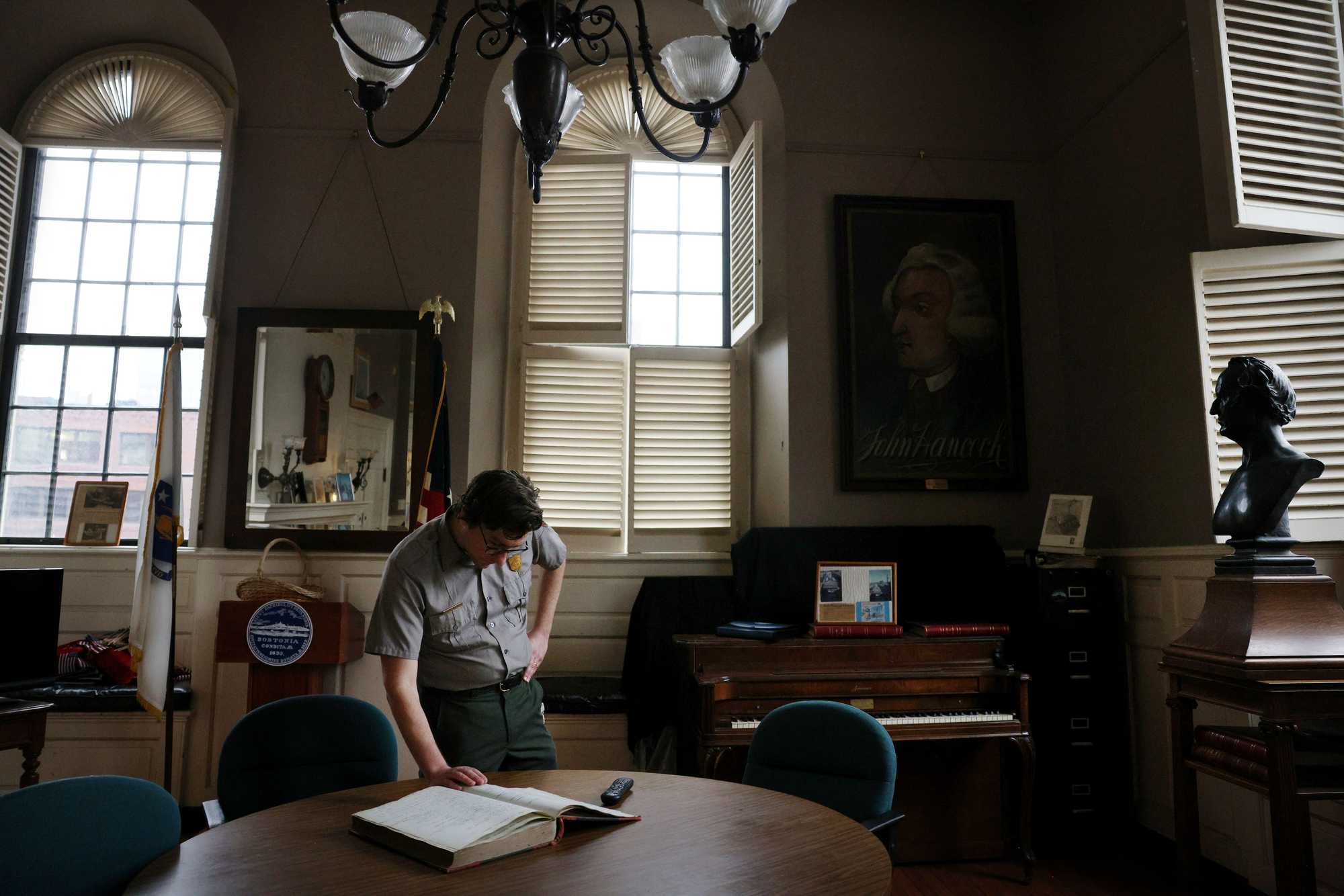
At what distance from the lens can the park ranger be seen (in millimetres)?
2244

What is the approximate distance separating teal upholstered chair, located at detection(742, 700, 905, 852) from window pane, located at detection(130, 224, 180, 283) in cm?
424

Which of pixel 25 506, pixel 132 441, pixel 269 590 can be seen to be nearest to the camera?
pixel 269 590

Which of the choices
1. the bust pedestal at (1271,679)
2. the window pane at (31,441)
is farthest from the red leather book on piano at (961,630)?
the window pane at (31,441)

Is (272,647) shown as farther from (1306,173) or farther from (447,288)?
(1306,173)

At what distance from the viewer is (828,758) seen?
2.22 meters

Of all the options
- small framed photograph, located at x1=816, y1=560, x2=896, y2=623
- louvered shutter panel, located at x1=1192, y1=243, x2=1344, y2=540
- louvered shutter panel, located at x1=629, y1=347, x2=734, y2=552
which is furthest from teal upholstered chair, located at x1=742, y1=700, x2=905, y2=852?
louvered shutter panel, located at x1=629, y1=347, x2=734, y2=552

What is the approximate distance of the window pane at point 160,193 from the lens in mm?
4828

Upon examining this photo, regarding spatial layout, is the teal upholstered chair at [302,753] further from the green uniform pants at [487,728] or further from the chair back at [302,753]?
the green uniform pants at [487,728]

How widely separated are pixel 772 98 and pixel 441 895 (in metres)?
4.26

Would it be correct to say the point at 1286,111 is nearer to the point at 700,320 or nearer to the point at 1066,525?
the point at 1066,525

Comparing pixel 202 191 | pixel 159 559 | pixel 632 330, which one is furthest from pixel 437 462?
pixel 202 191

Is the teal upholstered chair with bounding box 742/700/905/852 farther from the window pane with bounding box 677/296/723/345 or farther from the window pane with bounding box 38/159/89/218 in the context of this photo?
the window pane with bounding box 38/159/89/218

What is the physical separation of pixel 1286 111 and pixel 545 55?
110 inches

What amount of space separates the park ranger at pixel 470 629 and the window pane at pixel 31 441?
3340 mm
